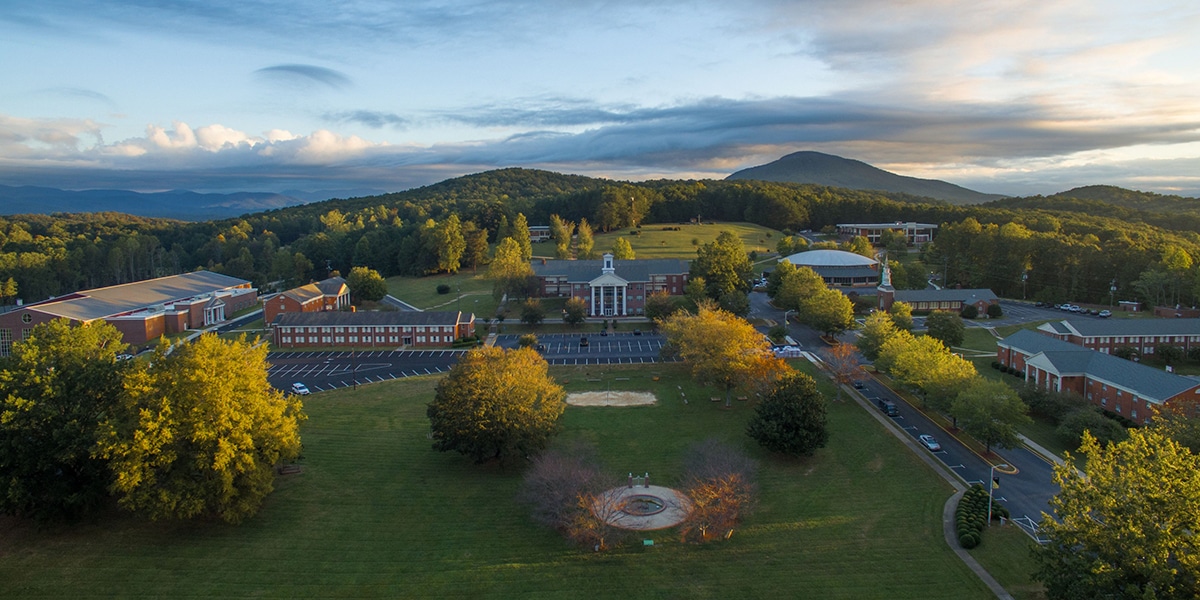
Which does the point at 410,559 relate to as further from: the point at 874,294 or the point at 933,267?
the point at 933,267

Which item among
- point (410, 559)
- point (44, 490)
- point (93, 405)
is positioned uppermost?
point (93, 405)

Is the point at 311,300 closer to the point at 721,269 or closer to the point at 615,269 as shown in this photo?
the point at 615,269

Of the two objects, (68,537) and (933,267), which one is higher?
(933,267)

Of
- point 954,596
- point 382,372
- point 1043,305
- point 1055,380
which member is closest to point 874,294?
point 1043,305

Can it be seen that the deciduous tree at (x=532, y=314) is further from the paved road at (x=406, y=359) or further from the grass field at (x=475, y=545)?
the grass field at (x=475, y=545)

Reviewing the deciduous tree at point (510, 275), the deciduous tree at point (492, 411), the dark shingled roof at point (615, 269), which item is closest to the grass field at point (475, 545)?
the deciduous tree at point (492, 411)

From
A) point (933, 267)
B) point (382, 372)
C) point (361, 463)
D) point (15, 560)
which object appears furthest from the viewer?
point (933, 267)

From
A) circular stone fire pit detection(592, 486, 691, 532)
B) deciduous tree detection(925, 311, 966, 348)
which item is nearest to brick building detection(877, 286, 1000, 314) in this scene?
deciduous tree detection(925, 311, 966, 348)
